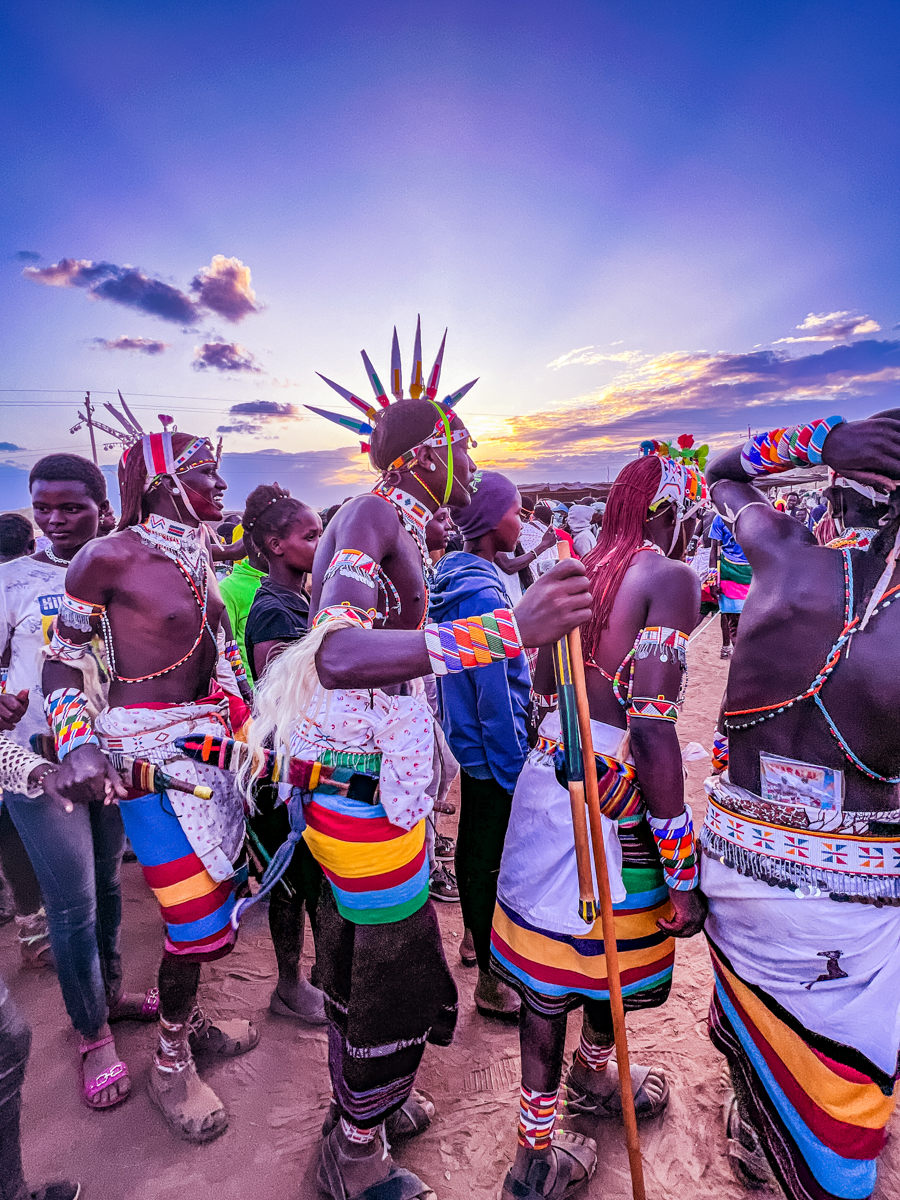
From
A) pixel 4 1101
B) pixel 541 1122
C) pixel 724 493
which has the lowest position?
pixel 541 1122

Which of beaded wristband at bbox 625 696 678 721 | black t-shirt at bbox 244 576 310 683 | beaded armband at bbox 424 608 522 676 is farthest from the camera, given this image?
black t-shirt at bbox 244 576 310 683

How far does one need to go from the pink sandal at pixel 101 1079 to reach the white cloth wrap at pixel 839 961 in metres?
2.78

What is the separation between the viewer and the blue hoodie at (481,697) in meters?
2.98

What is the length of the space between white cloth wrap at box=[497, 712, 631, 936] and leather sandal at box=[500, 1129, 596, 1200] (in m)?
0.92

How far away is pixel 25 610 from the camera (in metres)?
3.17

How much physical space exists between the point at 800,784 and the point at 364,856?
4.48ft

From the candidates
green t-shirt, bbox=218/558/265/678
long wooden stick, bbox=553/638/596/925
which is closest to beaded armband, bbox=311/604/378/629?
long wooden stick, bbox=553/638/596/925

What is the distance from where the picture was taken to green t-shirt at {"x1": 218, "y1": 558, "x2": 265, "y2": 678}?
4.28 metres

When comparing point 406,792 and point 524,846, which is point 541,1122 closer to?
point 524,846

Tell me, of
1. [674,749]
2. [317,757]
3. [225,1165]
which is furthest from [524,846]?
[225,1165]

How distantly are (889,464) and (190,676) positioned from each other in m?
2.57

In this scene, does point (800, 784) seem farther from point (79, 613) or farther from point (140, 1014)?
point (140, 1014)

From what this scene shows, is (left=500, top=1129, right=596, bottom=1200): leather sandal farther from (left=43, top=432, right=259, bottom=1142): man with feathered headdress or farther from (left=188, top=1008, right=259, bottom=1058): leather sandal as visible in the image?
(left=188, top=1008, right=259, bottom=1058): leather sandal

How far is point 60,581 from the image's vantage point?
3178mm
